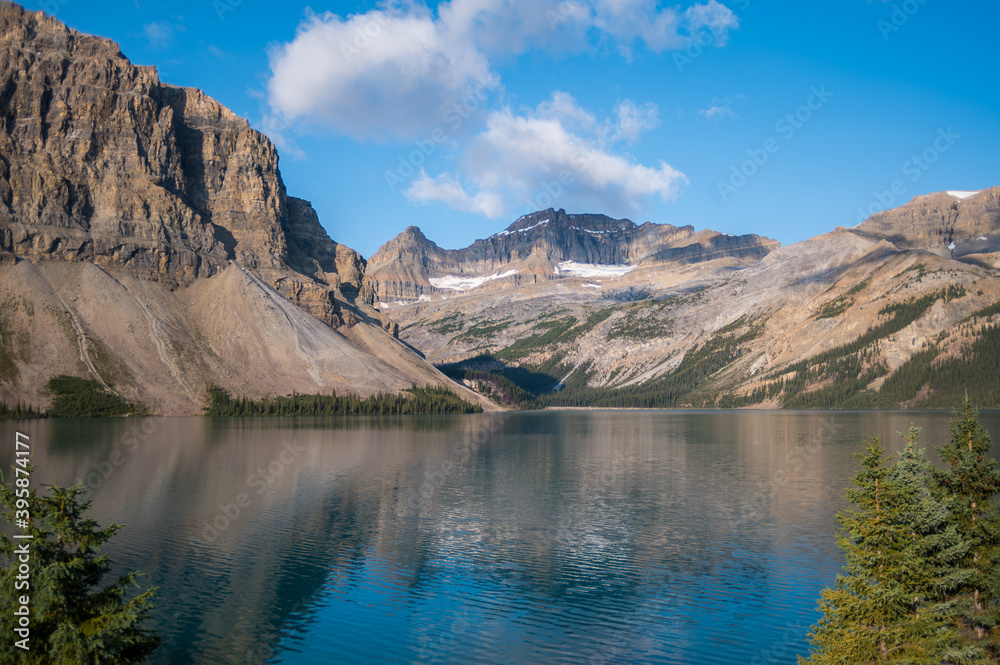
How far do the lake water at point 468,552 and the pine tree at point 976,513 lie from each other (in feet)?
24.9

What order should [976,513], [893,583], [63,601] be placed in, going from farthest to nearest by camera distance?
[976,513]
[893,583]
[63,601]

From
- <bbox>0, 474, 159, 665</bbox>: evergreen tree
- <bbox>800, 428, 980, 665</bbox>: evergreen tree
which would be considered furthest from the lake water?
<bbox>0, 474, 159, 665</bbox>: evergreen tree

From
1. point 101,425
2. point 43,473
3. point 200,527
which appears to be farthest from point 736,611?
point 101,425

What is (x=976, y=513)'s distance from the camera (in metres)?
22.2

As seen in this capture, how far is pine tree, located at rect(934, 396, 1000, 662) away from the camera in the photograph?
21109mm

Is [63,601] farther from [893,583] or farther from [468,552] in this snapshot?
[468,552]

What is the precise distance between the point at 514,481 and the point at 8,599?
181 feet

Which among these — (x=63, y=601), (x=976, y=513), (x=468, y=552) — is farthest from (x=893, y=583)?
(x=468, y=552)

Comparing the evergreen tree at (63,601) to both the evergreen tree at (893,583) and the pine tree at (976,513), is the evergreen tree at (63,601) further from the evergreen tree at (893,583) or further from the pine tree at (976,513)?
the pine tree at (976,513)

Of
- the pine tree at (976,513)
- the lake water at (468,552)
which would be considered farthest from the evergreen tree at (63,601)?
the pine tree at (976,513)

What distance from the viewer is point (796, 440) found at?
113m

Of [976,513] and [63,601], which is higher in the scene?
[976,513]

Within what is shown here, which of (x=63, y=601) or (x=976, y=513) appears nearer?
(x=63, y=601)

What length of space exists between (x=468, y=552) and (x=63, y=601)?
2701 centimetres
